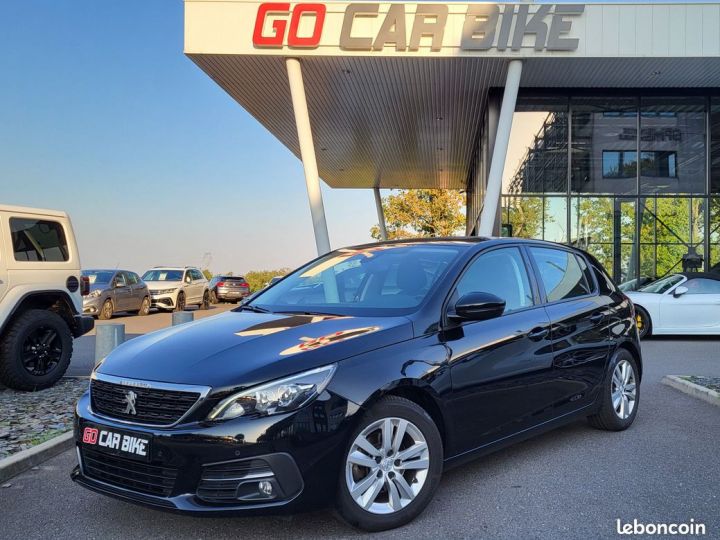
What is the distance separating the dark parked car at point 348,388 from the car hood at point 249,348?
1cm

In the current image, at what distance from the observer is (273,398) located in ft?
9.90

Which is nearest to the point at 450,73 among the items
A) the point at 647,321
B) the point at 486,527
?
the point at 647,321

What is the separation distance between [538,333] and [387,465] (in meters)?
1.57

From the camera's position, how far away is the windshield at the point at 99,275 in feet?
60.5

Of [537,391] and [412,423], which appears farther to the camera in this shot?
[537,391]

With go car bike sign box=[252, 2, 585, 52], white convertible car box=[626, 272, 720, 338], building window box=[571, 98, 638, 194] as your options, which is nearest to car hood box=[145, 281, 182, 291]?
go car bike sign box=[252, 2, 585, 52]

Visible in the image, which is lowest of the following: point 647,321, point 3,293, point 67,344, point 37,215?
point 647,321

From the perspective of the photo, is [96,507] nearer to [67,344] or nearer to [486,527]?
[486,527]

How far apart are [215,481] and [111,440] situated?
616 mm

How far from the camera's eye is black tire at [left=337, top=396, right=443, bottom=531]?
10.3 feet

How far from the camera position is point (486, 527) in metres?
3.37

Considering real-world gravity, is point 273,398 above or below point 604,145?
below

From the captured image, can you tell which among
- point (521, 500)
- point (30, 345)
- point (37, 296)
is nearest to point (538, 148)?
point (37, 296)

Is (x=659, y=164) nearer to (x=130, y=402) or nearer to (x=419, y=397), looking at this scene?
(x=419, y=397)
